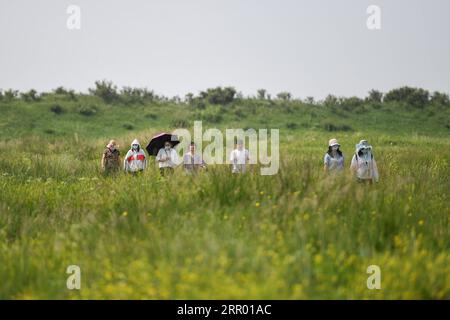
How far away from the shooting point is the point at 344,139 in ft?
87.1

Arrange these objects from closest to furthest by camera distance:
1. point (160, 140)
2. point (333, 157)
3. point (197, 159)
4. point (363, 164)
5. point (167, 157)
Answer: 1. point (363, 164)
2. point (333, 157)
3. point (197, 159)
4. point (167, 157)
5. point (160, 140)

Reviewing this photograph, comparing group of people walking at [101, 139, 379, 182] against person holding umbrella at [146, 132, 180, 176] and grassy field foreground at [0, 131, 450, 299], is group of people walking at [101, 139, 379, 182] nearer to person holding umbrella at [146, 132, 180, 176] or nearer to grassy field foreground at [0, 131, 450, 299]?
person holding umbrella at [146, 132, 180, 176]

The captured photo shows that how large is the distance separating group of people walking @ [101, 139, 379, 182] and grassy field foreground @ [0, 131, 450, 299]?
122 inches

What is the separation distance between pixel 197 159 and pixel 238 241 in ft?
28.2

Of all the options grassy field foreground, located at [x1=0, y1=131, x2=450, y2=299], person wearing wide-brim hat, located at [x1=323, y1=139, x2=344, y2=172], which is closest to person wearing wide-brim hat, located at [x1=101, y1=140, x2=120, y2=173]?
person wearing wide-brim hat, located at [x1=323, y1=139, x2=344, y2=172]

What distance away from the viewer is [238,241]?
4828 millimetres

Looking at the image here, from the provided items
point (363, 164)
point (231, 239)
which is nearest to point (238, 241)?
point (231, 239)

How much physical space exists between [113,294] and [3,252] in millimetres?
1819

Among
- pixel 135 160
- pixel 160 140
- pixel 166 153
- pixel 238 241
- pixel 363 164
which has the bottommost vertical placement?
pixel 238 241

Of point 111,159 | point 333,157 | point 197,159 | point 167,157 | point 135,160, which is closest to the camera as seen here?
point 333,157

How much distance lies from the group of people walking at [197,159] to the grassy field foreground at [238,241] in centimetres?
309

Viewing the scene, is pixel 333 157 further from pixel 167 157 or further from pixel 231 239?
pixel 231 239

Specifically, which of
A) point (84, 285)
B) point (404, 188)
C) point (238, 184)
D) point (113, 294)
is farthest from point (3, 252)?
point (404, 188)

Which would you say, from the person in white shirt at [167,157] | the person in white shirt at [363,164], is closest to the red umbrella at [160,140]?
the person in white shirt at [167,157]
